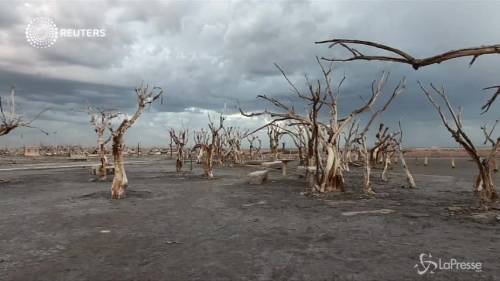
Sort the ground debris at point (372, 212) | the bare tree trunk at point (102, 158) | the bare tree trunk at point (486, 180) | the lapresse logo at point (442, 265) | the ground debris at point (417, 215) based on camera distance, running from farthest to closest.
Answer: the bare tree trunk at point (102, 158)
the bare tree trunk at point (486, 180)
the ground debris at point (372, 212)
the ground debris at point (417, 215)
the lapresse logo at point (442, 265)

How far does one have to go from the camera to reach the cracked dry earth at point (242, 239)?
5738mm

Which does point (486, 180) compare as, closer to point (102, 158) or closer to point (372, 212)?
point (372, 212)

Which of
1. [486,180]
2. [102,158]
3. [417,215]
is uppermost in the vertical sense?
[102,158]

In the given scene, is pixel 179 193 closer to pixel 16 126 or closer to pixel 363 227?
pixel 363 227

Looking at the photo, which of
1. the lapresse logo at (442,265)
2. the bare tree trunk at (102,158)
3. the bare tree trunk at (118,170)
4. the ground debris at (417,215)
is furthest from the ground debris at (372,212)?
the bare tree trunk at (102,158)

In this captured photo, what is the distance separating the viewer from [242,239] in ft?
25.8

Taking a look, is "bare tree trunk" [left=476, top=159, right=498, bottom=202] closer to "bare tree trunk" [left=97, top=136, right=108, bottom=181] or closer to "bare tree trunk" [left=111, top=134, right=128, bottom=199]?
"bare tree trunk" [left=111, top=134, right=128, bottom=199]

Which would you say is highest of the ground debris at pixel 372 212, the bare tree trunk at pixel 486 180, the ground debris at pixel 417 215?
the bare tree trunk at pixel 486 180

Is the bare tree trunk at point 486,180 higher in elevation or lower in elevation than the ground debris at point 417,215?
higher

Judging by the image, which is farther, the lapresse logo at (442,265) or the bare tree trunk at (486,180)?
the bare tree trunk at (486,180)

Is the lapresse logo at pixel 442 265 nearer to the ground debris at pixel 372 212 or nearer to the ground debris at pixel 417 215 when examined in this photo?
the ground debris at pixel 417 215

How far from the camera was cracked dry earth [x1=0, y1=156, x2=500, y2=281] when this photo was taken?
574 cm

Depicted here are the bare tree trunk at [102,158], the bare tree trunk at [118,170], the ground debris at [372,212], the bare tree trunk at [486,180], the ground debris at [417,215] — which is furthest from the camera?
the bare tree trunk at [102,158]

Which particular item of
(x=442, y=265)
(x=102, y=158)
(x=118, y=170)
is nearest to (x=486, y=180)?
(x=442, y=265)
